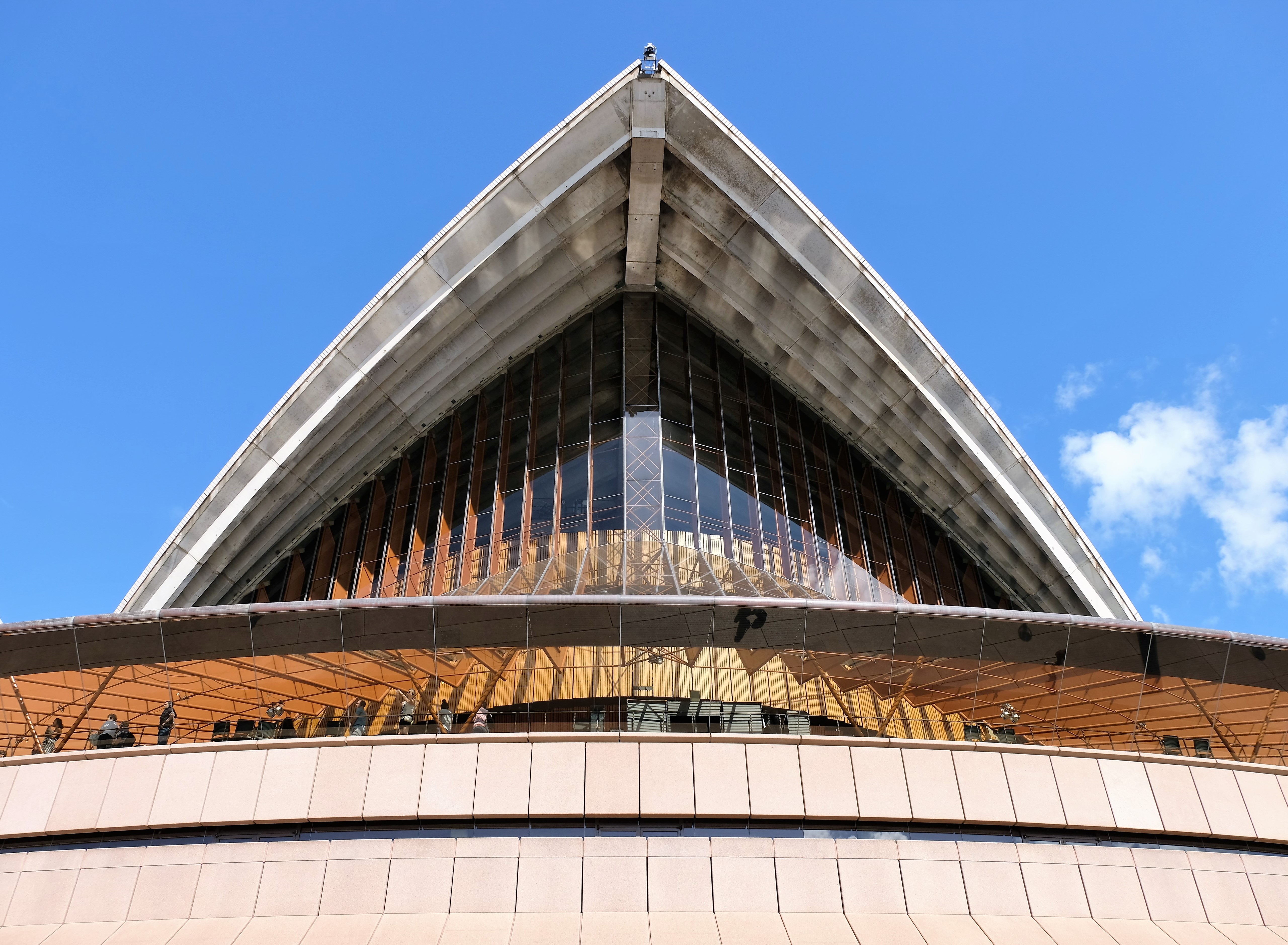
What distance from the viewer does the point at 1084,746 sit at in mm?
15766

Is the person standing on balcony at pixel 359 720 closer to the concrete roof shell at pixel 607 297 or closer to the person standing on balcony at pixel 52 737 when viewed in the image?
the person standing on balcony at pixel 52 737

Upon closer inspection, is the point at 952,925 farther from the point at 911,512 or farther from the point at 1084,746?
the point at 911,512

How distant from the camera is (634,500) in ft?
68.1

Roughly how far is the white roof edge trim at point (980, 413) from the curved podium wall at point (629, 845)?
29.7 feet

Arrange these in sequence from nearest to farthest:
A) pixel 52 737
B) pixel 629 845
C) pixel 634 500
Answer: pixel 629 845, pixel 52 737, pixel 634 500

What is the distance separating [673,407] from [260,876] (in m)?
13.7

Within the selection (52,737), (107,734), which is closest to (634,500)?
(107,734)

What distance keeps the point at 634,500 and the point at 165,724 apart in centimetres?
1005

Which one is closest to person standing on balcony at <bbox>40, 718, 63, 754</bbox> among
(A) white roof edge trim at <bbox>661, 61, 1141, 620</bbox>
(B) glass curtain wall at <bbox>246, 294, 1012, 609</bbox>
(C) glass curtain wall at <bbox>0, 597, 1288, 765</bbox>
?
(C) glass curtain wall at <bbox>0, 597, 1288, 765</bbox>

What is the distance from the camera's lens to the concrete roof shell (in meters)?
22.0

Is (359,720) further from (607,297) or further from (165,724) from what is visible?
(607,297)

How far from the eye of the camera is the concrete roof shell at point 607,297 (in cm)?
2195

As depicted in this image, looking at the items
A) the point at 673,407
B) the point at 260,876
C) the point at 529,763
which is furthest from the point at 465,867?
the point at 673,407

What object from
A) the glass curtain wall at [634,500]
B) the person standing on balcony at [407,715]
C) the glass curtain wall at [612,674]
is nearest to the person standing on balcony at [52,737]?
the glass curtain wall at [612,674]
